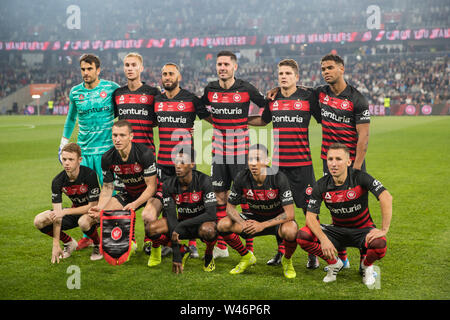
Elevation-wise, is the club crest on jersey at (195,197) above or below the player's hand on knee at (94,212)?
above

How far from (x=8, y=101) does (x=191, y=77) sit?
59.4ft

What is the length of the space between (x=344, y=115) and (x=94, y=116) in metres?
3.29

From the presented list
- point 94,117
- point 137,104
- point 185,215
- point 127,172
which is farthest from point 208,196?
point 94,117

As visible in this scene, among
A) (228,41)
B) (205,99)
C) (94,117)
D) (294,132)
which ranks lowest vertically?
(294,132)

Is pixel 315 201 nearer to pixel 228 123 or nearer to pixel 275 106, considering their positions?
pixel 275 106

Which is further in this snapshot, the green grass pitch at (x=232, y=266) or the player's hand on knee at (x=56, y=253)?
the player's hand on knee at (x=56, y=253)

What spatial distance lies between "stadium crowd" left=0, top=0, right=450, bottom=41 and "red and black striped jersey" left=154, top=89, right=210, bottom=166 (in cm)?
4956

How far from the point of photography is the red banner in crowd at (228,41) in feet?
155

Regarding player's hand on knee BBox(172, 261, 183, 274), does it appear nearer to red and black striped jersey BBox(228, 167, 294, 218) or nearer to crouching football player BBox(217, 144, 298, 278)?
crouching football player BBox(217, 144, 298, 278)

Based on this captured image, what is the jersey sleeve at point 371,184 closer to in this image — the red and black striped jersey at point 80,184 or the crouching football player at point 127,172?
the crouching football player at point 127,172

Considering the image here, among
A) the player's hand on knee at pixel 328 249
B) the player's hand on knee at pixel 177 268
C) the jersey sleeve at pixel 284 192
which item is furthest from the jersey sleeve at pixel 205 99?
the player's hand on knee at pixel 328 249

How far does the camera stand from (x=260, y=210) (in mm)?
5879

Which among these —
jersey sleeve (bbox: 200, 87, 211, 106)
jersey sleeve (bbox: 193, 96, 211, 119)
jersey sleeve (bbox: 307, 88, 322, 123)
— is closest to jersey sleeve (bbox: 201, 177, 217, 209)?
jersey sleeve (bbox: 193, 96, 211, 119)

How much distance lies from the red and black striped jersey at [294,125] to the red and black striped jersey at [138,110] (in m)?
1.71
